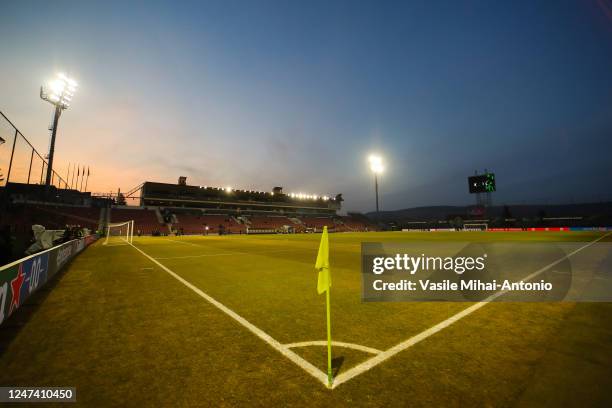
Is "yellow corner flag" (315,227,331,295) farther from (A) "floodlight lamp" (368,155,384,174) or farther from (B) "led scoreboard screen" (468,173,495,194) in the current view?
(B) "led scoreboard screen" (468,173,495,194)

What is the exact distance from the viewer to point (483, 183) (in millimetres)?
70438

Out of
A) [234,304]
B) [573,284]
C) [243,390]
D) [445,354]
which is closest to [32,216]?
[234,304]

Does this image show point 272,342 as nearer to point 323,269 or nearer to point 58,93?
point 323,269

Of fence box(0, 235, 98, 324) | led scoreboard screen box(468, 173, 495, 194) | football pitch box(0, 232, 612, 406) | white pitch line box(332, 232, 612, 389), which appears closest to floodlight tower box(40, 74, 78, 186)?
fence box(0, 235, 98, 324)

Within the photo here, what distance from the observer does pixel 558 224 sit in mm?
72750

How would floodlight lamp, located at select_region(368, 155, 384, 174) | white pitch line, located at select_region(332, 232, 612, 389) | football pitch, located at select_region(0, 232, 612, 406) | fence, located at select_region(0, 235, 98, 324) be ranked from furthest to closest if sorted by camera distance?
floodlight lamp, located at select_region(368, 155, 384, 174) < fence, located at select_region(0, 235, 98, 324) < white pitch line, located at select_region(332, 232, 612, 389) < football pitch, located at select_region(0, 232, 612, 406)

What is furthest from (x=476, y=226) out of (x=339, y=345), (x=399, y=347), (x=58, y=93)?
(x=58, y=93)

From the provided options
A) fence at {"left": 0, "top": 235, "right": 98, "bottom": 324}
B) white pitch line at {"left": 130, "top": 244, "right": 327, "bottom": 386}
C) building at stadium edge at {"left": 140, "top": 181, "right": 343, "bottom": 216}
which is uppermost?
building at stadium edge at {"left": 140, "top": 181, "right": 343, "bottom": 216}

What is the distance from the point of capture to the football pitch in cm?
275

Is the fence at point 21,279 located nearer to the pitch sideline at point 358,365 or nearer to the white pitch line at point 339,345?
the pitch sideline at point 358,365

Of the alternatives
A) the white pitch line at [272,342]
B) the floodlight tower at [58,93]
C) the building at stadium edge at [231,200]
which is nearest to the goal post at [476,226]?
the building at stadium edge at [231,200]

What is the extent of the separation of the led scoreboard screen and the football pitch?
2998 inches

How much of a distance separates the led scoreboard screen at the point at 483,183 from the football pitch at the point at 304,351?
76.2 m

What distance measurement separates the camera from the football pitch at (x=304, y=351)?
9.04ft
